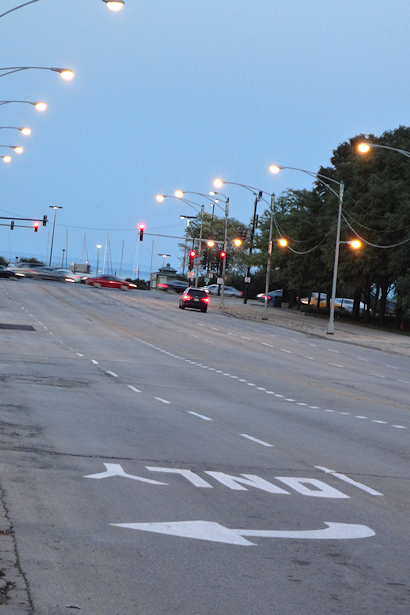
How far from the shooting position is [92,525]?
642cm

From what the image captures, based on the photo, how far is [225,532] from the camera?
21.1ft

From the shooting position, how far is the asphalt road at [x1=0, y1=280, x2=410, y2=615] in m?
5.11

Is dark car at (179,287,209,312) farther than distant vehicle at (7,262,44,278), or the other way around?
distant vehicle at (7,262,44,278)

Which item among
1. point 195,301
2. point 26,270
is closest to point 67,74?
point 195,301

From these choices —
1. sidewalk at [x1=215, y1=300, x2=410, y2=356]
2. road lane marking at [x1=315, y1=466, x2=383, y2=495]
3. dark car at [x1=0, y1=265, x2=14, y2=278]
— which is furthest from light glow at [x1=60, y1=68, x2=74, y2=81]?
dark car at [x1=0, y1=265, x2=14, y2=278]

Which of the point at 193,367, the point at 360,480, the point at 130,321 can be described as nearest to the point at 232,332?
the point at 130,321

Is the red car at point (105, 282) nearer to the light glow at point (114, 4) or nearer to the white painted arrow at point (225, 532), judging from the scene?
the light glow at point (114, 4)

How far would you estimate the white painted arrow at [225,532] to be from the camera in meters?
6.27

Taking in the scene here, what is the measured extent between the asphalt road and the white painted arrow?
16 mm

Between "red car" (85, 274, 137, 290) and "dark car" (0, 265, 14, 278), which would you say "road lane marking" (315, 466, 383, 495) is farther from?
"red car" (85, 274, 137, 290)

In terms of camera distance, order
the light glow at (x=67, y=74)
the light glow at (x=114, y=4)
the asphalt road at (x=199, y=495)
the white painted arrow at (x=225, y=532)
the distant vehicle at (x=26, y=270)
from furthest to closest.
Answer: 1. the distant vehicle at (x=26, y=270)
2. the light glow at (x=67, y=74)
3. the light glow at (x=114, y=4)
4. the white painted arrow at (x=225, y=532)
5. the asphalt road at (x=199, y=495)

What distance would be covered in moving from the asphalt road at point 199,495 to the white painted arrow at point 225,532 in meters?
0.02

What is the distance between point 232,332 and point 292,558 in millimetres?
35414

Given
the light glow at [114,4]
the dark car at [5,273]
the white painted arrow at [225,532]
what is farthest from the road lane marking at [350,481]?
the dark car at [5,273]
